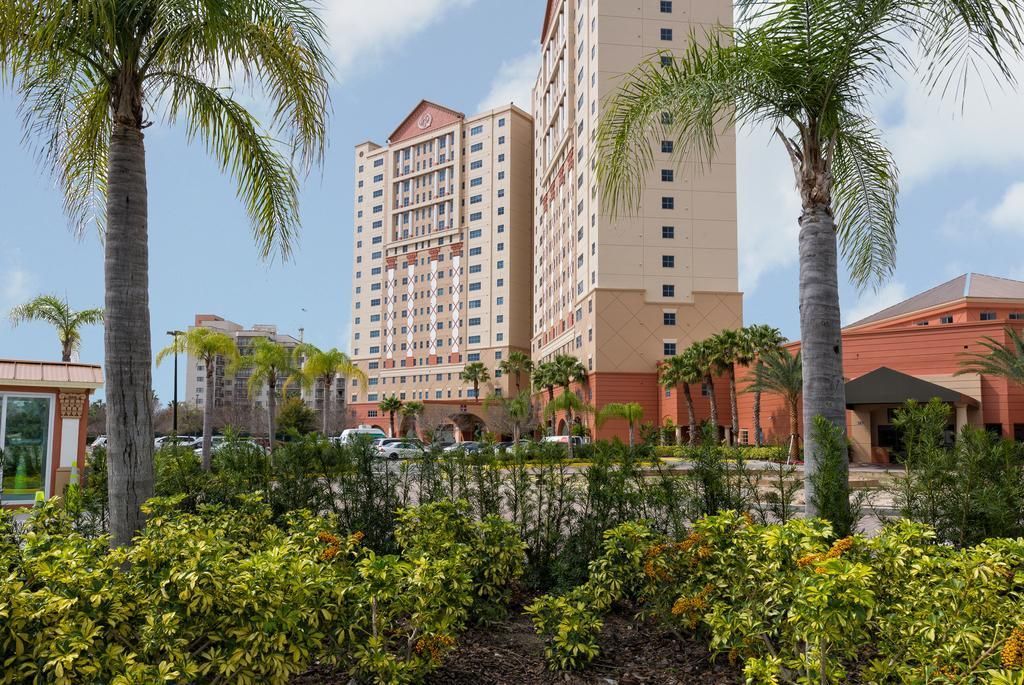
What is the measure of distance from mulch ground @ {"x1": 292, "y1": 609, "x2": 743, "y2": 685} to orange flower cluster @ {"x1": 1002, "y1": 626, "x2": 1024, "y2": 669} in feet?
5.39

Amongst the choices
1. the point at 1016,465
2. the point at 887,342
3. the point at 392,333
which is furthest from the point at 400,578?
the point at 392,333

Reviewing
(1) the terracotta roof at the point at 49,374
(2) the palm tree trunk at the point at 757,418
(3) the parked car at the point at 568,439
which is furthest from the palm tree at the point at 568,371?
(1) the terracotta roof at the point at 49,374

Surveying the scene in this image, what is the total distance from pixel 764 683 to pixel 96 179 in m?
9.85

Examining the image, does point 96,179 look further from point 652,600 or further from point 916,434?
point 916,434

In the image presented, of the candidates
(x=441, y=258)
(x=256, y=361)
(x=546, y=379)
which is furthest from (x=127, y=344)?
(x=441, y=258)

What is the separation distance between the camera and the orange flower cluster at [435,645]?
4582 millimetres

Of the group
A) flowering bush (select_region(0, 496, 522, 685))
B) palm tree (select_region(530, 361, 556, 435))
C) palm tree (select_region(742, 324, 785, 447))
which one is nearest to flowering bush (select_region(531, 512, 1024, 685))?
flowering bush (select_region(0, 496, 522, 685))

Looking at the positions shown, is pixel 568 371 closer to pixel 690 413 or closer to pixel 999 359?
pixel 690 413

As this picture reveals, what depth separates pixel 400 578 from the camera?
4.42 m

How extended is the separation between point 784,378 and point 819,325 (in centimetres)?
3430

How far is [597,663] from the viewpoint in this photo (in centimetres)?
515

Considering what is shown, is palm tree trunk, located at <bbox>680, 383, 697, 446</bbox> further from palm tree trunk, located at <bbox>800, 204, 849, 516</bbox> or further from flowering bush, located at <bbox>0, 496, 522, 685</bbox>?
flowering bush, located at <bbox>0, 496, 522, 685</bbox>

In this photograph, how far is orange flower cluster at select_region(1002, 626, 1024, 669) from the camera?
3.65 meters

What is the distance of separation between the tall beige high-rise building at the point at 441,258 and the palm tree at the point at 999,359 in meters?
49.4
